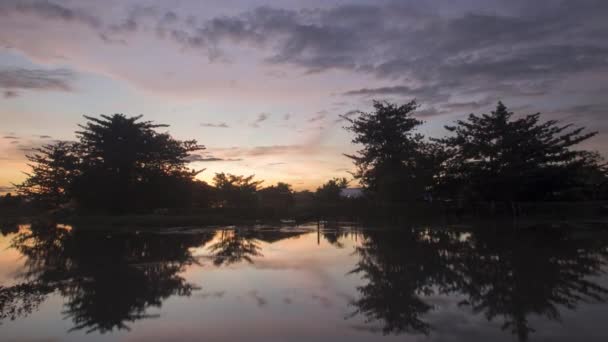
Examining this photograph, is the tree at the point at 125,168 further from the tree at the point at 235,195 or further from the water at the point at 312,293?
the water at the point at 312,293

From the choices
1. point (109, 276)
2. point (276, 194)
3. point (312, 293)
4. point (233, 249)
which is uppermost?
point (276, 194)

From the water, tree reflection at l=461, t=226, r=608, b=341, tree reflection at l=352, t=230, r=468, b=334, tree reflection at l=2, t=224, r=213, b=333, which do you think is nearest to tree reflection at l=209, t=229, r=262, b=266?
the water

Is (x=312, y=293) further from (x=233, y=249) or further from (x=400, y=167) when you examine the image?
(x=400, y=167)

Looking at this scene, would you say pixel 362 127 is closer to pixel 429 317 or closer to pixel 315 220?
pixel 315 220

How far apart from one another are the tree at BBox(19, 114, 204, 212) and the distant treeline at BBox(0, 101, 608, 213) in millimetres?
93

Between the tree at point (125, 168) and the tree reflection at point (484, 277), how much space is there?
29.7 m

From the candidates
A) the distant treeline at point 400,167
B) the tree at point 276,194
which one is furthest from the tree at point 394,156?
the tree at point 276,194

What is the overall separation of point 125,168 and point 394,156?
82.8 ft

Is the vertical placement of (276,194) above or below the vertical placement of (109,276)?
above

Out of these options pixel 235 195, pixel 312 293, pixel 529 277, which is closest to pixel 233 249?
pixel 312 293

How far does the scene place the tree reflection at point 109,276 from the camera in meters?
9.08

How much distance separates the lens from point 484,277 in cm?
1191

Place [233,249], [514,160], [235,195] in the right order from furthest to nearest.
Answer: [235,195], [514,160], [233,249]

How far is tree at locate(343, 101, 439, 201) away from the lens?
1563 inches
